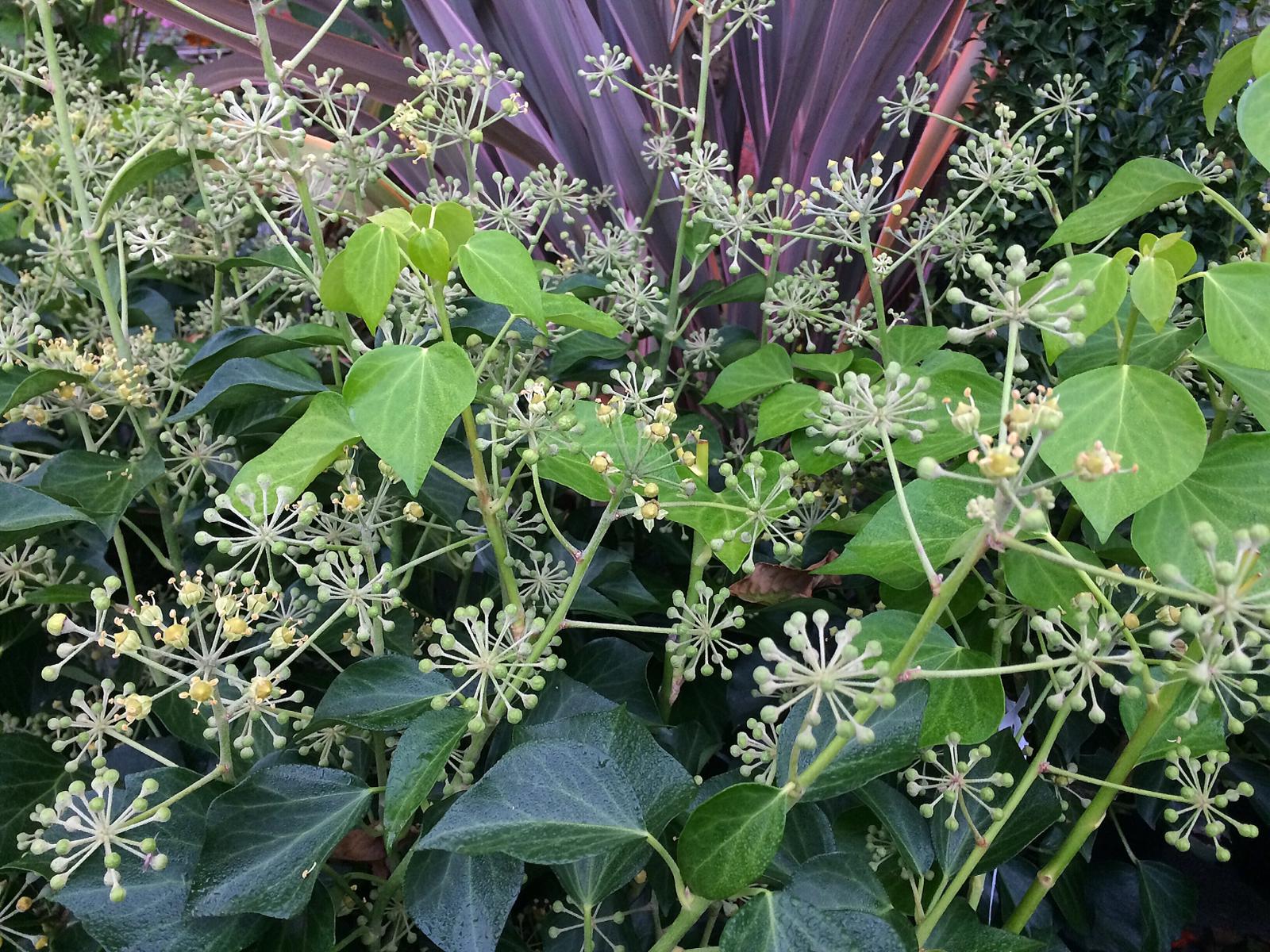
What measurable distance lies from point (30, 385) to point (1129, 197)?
3.00 ft

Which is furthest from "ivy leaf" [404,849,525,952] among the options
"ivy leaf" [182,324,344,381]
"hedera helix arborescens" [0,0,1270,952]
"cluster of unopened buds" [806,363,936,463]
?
"ivy leaf" [182,324,344,381]

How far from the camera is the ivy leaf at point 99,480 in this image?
0.74 m

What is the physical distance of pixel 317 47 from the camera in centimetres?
132

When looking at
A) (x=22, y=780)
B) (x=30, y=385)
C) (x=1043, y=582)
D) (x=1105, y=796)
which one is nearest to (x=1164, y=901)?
(x=1105, y=796)

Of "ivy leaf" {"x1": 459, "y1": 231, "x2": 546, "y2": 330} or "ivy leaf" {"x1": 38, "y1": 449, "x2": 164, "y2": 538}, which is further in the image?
"ivy leaf" {"x1": 38, "y1": 449, "x2": 164, "y2": 538}

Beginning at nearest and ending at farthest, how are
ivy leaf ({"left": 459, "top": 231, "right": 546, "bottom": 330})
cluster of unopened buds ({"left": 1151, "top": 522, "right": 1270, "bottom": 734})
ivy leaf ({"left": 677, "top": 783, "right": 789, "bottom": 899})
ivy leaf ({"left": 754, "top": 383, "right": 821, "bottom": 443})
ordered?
cluster of unopened buds ({"left": 1151, "top": 522, "right": 1270, "bottom": 734}) → ivy leaf ({"left": 677, "top": 783, "right": 789, "bottom": 899}) → ivy leaf ({"left": 459, "top": 231, "right": 546, "bottom": 330}) → ivy leaf ({"left": 754, "top": 383, "right": 821, "bottom": 443})

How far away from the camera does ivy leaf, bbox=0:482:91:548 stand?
628 mm

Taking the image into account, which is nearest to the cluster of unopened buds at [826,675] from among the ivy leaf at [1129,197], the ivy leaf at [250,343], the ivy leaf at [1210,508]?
the ivy leaf at [1210,508]

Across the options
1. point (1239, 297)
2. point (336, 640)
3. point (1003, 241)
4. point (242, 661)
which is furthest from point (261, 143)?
point (1003, 241)

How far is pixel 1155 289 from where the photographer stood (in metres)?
0.53

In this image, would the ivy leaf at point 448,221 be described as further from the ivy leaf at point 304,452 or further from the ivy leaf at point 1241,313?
the ivy leaf at point 1241,313

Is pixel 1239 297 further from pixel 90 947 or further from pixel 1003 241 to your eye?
pixel 90 947

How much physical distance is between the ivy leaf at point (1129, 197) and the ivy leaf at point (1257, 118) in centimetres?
9

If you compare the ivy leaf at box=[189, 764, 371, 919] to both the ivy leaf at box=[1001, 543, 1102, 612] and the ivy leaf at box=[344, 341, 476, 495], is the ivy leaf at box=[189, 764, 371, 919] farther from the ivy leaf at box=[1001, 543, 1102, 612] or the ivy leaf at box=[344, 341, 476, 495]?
the ivy leaf at box=[1001, 543, 1102, 612]
